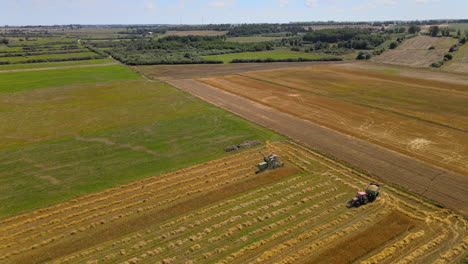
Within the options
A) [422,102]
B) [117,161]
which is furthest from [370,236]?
[422,102]

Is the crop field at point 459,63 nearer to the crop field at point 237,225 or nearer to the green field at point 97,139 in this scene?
the green field at point 97,139

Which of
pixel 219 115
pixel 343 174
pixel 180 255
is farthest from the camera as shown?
pixel 219 115

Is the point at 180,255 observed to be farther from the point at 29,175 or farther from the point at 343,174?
the point at 29,175

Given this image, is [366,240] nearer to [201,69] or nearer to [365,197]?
[365,197]

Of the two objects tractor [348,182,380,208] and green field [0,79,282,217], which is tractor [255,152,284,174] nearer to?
green field [0,79,282,217]

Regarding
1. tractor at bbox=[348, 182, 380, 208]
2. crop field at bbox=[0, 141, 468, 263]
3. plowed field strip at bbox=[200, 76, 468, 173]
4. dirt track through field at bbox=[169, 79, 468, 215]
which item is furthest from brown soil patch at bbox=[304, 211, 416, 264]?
plowed field strip at bbox=[200, 76, 468, 173]
